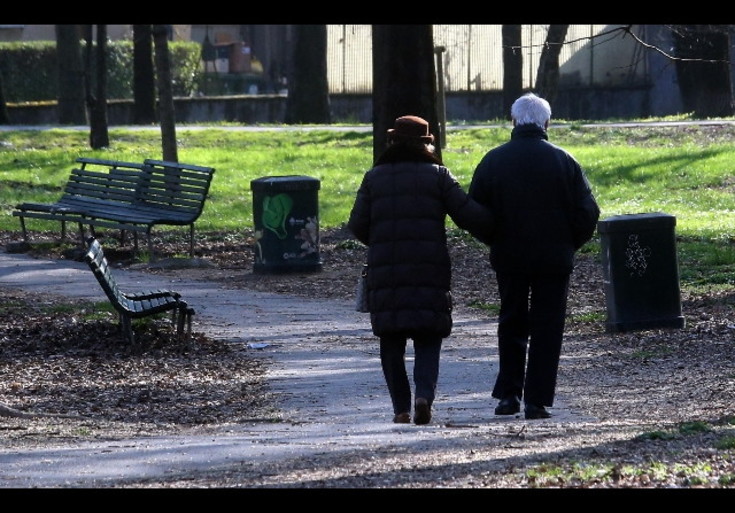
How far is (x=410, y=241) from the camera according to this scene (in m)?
7.96

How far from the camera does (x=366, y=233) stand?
8.13 metres

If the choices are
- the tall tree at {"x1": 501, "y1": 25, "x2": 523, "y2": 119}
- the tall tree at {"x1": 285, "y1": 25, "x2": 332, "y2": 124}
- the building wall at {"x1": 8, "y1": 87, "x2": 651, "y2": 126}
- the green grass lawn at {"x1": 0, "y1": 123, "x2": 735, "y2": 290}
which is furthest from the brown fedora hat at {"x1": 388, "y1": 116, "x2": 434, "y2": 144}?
the building wall at {"x1": 8, "y1": 87, "x2": 651, "y2": 126}

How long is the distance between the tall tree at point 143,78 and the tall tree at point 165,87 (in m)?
13.6

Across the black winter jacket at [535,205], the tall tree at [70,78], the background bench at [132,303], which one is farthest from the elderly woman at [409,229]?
the tall tree at [70,78]

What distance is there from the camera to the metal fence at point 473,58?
42.5 meters

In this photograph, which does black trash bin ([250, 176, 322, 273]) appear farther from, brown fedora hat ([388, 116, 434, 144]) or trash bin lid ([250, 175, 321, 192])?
brown fedora hat ([388, 116, 434, 144])

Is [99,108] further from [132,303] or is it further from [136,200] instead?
[132,303]

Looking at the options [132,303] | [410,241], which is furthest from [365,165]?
[410,241]

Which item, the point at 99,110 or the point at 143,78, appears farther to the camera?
the point at 143,78

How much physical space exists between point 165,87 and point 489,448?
14209mm

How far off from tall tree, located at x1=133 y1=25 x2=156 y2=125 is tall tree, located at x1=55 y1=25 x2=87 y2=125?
1322mm

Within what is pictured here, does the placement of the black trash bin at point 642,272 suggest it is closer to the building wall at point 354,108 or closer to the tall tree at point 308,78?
the tall tree at point 308,78
